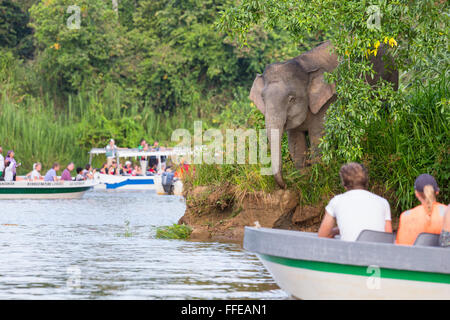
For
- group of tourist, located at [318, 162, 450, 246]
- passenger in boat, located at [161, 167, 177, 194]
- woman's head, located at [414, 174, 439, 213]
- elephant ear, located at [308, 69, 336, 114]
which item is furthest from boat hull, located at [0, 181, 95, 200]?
woman's head, located at [414, 174, 439, 213]

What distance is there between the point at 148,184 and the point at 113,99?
903 cm

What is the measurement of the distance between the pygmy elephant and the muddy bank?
1.46ft

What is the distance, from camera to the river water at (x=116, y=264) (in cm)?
990

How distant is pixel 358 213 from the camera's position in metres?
8.19

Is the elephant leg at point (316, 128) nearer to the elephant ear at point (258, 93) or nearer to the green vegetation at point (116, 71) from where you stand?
the elephant ear at point (258, 93)

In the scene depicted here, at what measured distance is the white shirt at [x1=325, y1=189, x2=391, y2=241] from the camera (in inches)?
322

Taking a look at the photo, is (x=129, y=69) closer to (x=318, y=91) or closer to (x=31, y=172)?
(x=31, y=172)

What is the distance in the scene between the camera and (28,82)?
44219mm

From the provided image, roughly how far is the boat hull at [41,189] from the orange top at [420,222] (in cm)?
2145

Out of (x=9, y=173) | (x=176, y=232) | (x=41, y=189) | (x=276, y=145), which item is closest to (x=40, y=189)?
(x=41, y=189)

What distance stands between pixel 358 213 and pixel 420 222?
56 cm

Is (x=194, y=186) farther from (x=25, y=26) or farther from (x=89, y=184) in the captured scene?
(x=25, y=26)

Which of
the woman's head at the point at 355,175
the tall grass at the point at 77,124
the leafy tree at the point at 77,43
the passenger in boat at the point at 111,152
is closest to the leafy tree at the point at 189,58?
the tall grass at the point at 77,124
